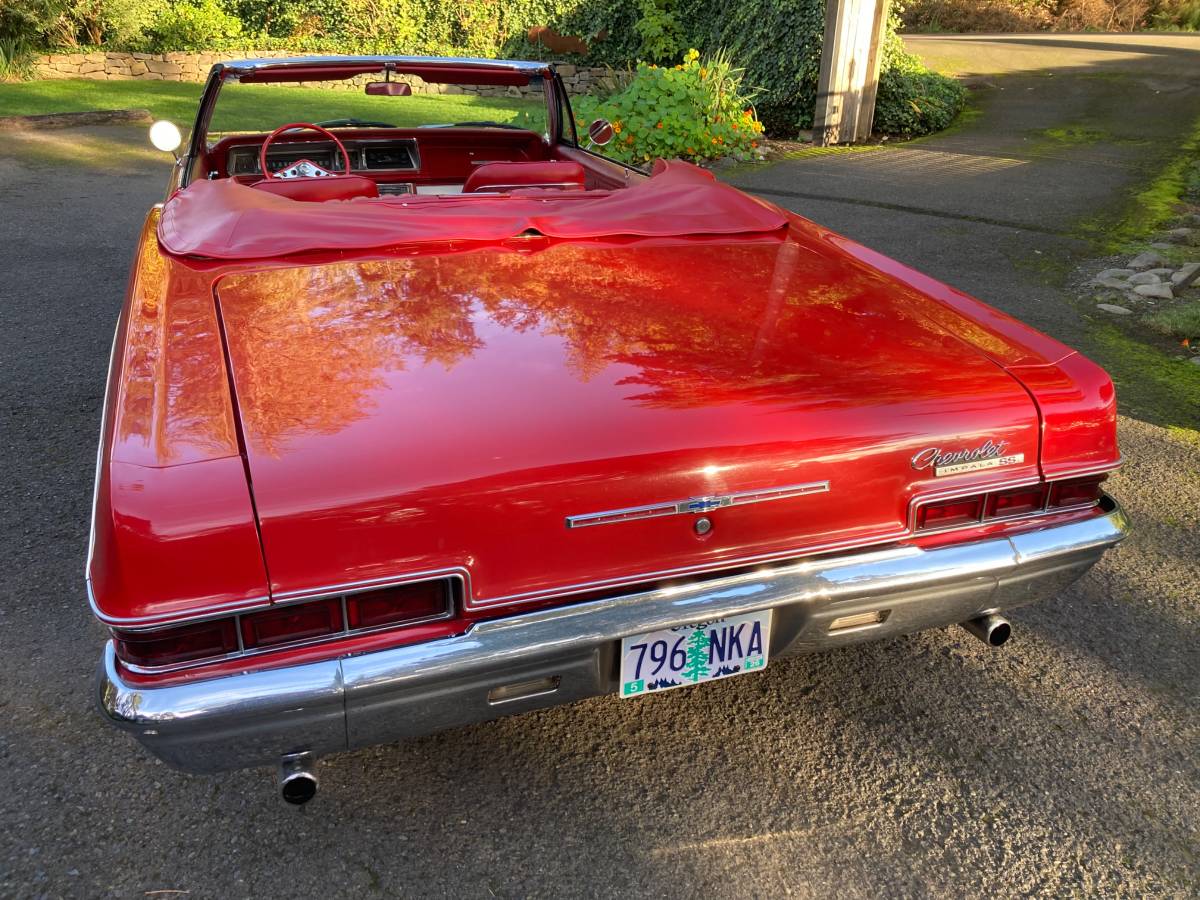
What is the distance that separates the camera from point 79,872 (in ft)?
5.95

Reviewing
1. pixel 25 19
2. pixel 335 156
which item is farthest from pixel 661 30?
pixel 335 156

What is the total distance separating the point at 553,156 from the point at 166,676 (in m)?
3.40

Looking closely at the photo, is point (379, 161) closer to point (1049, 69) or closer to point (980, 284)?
point (980, 284)

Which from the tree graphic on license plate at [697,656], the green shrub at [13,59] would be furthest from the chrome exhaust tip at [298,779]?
the green shrub at [13,59]

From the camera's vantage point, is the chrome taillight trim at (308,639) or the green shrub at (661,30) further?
the green shrub at (661,30)

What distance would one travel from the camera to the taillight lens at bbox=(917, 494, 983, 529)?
1.92 meters

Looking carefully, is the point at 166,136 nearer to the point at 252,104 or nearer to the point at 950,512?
the point at 950,512

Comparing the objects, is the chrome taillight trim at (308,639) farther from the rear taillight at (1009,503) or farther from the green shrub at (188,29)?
the green shrub at (188,29)

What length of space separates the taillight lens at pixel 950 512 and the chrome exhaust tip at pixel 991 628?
0.97 ft

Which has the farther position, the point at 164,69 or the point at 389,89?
the point at 164,69

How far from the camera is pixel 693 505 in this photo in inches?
67.3

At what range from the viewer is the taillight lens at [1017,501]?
1985 millimetres

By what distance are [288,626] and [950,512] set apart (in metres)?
1.33

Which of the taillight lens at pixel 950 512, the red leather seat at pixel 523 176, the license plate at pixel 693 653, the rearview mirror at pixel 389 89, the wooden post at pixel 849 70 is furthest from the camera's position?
the wooden post at pixel 849 70
